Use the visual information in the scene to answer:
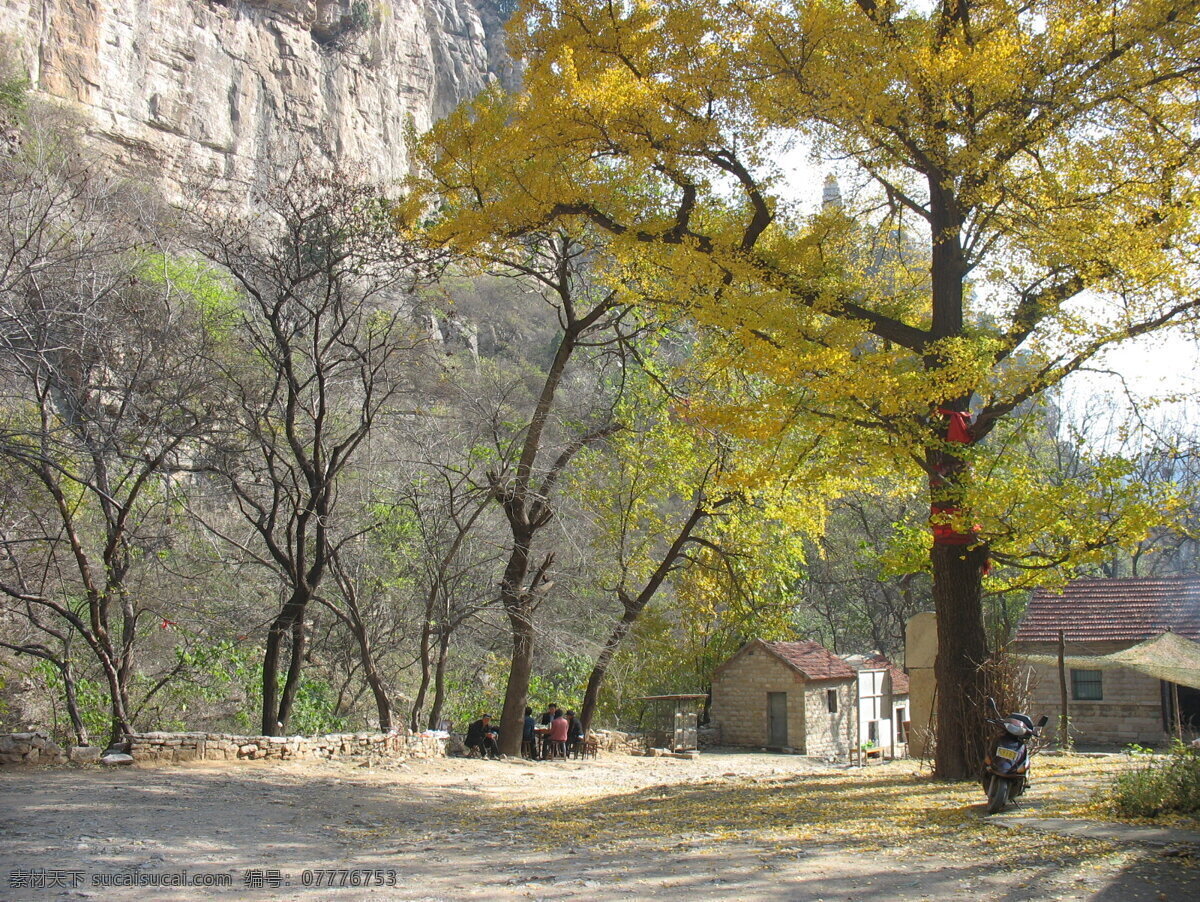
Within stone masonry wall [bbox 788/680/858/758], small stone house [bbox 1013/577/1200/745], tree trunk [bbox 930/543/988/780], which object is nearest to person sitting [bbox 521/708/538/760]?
tree trunk [bbox 930/543/988/780]

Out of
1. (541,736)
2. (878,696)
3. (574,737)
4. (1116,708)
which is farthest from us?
(878,696)

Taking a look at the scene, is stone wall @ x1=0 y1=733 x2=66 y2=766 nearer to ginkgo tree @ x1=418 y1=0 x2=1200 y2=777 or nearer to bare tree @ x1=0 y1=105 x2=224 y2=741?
bare tree @ x1=0 y1=105 x2=224 y2=741

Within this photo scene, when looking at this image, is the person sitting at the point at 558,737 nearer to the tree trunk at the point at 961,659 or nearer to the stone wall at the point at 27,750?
the tree trunk at the point at 961,659

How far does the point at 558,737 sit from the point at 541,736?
54 cm

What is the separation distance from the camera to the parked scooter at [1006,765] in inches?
302

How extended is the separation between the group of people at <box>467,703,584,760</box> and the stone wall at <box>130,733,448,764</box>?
1539 millimetres

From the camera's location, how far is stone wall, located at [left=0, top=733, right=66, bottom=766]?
1011 centimetres

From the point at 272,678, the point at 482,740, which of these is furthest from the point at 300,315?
the point at 482,740

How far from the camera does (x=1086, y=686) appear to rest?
22156 mm

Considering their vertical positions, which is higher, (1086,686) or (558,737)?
(1086,686)

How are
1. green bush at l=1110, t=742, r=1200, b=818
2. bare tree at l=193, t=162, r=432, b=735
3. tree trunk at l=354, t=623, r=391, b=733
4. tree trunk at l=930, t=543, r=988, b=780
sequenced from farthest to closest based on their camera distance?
tree trunk at l=354, t=623, r=391, b=733
bare tree at l=193, t=162, r=432, b=735
tree trunk at l=930, t=543, r=988, b=780
green bush at l=1110, t=742, r=1200, b=818

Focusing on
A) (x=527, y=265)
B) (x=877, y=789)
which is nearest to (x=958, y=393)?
(x=877, y=789)

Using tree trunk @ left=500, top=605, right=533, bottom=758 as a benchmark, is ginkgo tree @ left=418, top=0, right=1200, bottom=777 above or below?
above

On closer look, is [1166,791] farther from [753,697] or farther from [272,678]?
[753,697]
